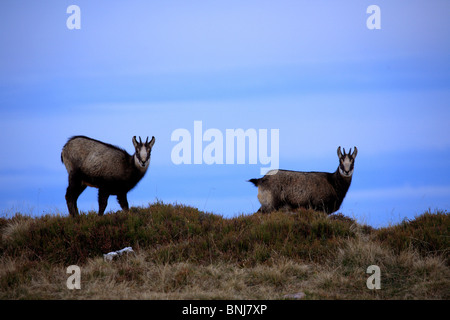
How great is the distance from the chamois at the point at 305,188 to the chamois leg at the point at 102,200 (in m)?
4.79

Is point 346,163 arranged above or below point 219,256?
above

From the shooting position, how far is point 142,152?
15.4 metres

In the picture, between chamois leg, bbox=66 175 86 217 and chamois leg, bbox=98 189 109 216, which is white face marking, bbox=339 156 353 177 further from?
chamois leg, bbox=66 175 86 217

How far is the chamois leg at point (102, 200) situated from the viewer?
15086 mm

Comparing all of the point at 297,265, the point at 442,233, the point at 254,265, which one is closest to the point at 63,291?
the point at 254,265

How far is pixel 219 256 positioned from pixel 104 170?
603cm

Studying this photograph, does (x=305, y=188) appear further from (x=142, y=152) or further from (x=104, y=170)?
(x=104, y=170)

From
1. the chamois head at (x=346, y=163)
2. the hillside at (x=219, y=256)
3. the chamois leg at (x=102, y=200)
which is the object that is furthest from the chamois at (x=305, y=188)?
the chamois leg at (x=102, y=200)

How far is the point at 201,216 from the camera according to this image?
46.5 feet

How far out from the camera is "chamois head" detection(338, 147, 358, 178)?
1652 centimetres

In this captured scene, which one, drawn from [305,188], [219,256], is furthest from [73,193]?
[305,188]

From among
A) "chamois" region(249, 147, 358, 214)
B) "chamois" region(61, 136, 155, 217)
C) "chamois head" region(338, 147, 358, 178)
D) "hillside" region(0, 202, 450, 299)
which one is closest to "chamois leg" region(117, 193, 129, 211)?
"chamois" region(61, 136, 155, 217)

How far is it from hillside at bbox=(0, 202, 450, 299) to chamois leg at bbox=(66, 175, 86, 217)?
152cm
